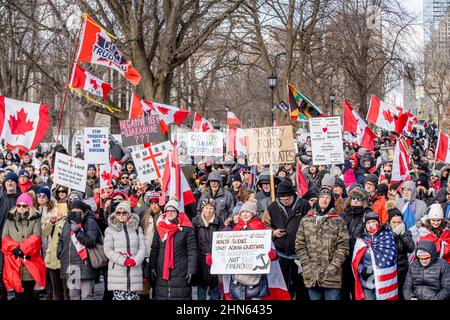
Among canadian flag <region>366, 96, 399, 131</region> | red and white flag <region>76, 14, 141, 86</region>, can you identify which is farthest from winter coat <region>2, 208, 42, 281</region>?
canadian flag <region>366, 96, 399, 131</region>

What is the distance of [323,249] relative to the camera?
8.55m

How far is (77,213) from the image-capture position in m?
9.67

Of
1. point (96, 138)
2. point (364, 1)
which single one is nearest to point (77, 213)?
point (96, 138)

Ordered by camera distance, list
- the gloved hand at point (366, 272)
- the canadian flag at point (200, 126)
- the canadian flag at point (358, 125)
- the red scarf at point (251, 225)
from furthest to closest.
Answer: the canadian flag at point (200, 126), the canadian flag at point (358, 125), the red scarf at point (251, 225), the gloved hand at point (366, 272)

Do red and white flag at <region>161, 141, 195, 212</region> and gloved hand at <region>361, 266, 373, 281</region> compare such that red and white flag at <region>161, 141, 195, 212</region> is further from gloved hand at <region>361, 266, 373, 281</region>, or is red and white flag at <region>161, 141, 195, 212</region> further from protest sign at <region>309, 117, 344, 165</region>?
protest sign at <region>309, 117, 344, 165</region>

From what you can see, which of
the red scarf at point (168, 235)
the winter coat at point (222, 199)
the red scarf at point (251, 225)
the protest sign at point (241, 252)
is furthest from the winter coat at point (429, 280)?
the winter coat at point (222, 199)

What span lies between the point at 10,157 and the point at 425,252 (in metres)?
16.0

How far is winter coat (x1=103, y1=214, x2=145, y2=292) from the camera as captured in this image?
29.8ft

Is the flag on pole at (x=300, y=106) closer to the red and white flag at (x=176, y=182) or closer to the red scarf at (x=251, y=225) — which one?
the red and white flag at (x=176, y=182)

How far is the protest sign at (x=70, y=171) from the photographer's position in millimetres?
11922

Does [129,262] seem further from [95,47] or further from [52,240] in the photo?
[95,47]

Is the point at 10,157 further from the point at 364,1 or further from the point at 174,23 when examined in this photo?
the point at 364,1

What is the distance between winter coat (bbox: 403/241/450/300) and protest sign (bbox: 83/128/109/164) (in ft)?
25.5

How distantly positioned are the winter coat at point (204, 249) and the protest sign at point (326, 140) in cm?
557
